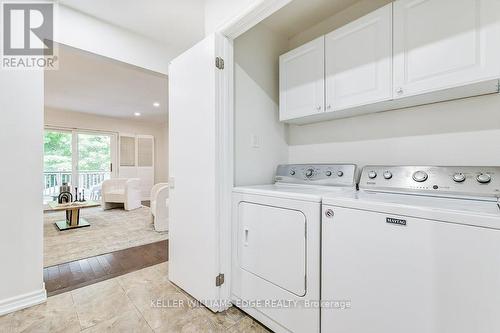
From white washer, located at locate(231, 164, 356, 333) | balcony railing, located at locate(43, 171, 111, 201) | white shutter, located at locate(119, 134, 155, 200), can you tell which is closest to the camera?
white washer, located at locate(231, 164, 356, 333)

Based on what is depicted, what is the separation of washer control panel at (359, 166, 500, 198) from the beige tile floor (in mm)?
1206

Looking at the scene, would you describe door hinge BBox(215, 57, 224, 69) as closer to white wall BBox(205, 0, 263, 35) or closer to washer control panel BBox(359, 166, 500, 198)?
white wall BBox(205, 0, 263, 35)

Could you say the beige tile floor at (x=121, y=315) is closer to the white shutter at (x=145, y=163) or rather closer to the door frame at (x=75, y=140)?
the door frame at (x=75, y=140)

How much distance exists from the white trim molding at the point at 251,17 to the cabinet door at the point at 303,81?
1.63 ft

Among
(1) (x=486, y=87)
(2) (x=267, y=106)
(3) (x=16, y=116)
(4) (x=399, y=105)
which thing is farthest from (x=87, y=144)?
(1) (x=486, y=87)

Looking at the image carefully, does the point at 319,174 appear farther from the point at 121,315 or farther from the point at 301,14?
the point at 121,315

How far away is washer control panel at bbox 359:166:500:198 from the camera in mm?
1083

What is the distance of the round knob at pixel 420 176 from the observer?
1.26 m

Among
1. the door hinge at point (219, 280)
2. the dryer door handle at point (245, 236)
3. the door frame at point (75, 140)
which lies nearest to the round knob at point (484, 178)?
the dryer door handle at point (245, 236)

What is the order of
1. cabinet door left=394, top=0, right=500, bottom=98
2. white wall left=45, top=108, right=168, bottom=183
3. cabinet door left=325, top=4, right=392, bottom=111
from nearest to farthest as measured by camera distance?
cabinet door left=394, top=0, right=500, bottom=98 < cabinet door left=325, top=4, right=392, bottom=111 < white wall left=45, top=108, right=168, bottom=183

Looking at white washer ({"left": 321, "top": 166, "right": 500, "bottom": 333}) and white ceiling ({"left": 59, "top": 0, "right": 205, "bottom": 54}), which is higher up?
white ceiling ({"left": 59, "top": 0, "right": 205, "bottom": 54})

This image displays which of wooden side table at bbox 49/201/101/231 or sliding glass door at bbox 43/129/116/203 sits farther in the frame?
sliding glass door at bbox 43/129/116/203

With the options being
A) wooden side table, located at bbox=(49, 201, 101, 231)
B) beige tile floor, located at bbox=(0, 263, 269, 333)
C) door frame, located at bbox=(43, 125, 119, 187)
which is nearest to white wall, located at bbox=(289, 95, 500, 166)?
beige tile floor, located at bbox=(0, 263, 269, 333)

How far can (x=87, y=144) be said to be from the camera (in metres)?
6.03
